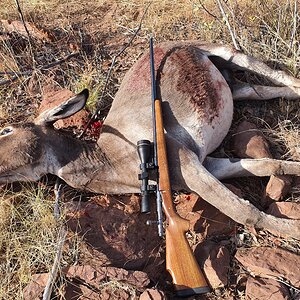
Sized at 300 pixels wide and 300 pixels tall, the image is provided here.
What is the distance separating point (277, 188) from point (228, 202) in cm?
55

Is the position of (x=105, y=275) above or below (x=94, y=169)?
below

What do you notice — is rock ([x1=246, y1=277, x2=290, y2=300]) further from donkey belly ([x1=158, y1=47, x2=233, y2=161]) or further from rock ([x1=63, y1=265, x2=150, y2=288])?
donkey belly ([x1=158, y1=47, x2=233, y2=161])

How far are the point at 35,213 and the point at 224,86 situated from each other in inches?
97.0

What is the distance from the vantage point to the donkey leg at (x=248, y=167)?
191 inches

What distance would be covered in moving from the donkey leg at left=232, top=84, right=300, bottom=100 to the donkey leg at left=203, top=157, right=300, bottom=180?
113cm

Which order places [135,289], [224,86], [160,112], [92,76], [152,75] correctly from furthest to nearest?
1. [92,76]
2. [224,86]
3. [152,75]
4. [160,112]
5. [135,289]

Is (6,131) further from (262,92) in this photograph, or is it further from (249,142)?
(262,92)

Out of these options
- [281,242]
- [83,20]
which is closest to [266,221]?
[281,242]

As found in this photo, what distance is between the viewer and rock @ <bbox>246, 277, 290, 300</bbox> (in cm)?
376

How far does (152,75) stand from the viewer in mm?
5098

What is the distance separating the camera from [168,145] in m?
4.69

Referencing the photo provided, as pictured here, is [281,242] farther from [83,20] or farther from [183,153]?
[83,20]

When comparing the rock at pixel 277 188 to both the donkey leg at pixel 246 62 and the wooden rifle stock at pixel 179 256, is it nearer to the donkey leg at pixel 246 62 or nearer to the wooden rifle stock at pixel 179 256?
the wooden rifle stock at pixel 179 256

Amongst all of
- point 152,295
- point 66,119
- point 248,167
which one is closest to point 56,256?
point 152,295
